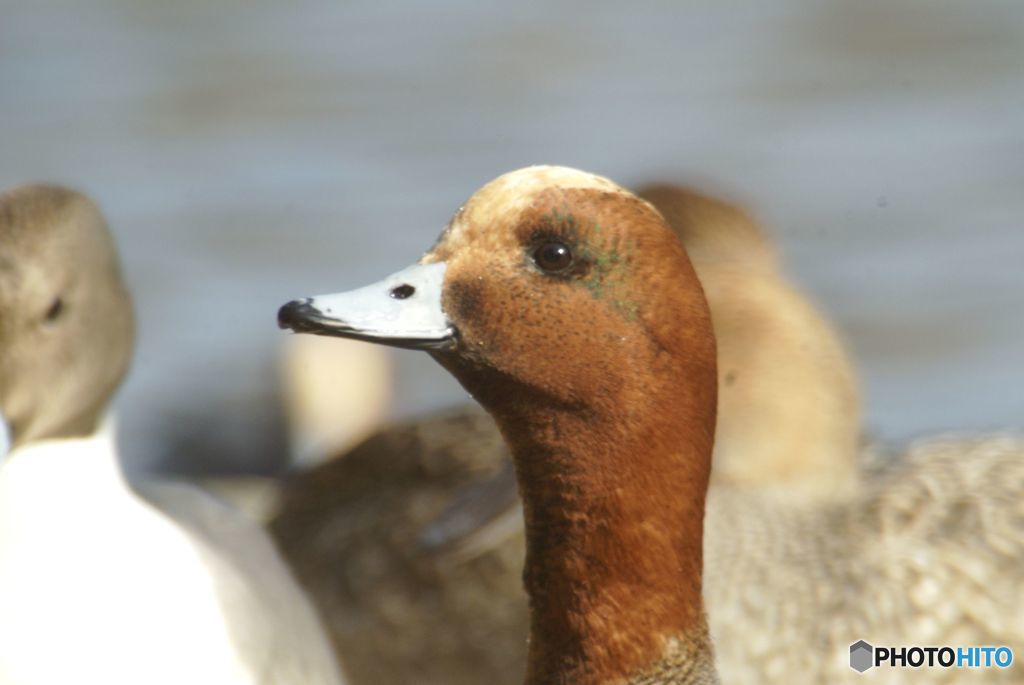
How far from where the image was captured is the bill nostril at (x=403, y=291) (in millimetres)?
2746

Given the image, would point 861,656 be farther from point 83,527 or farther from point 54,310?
point 54,310

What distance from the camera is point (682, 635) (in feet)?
9.46

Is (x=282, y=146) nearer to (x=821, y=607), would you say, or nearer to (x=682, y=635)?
(x=821, y=607)

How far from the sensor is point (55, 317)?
3.62m

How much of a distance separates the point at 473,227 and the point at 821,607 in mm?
1905

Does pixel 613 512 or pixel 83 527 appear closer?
pixel 613 512

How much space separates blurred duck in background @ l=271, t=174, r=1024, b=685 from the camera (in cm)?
434

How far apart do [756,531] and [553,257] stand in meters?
1.96

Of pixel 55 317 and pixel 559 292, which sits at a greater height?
pixel 559 292

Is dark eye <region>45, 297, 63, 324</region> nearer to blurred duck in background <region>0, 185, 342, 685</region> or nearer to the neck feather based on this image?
blurred duck in background <region>0, 185, 342, 685</region>

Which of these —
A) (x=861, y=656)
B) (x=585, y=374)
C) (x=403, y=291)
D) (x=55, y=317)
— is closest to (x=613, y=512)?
(x=585, y=374)

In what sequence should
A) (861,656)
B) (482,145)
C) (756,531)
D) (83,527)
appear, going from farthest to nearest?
(482,145) < (756,531) < (861,656) < (83,527)

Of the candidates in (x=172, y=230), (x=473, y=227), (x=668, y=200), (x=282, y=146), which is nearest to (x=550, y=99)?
(x=282, y=146)

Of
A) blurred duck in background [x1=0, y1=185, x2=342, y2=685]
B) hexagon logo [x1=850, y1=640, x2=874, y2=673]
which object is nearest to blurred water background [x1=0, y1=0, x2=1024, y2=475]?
hexagon logo [x1=850, y1=640, x2=874, y2=673]
